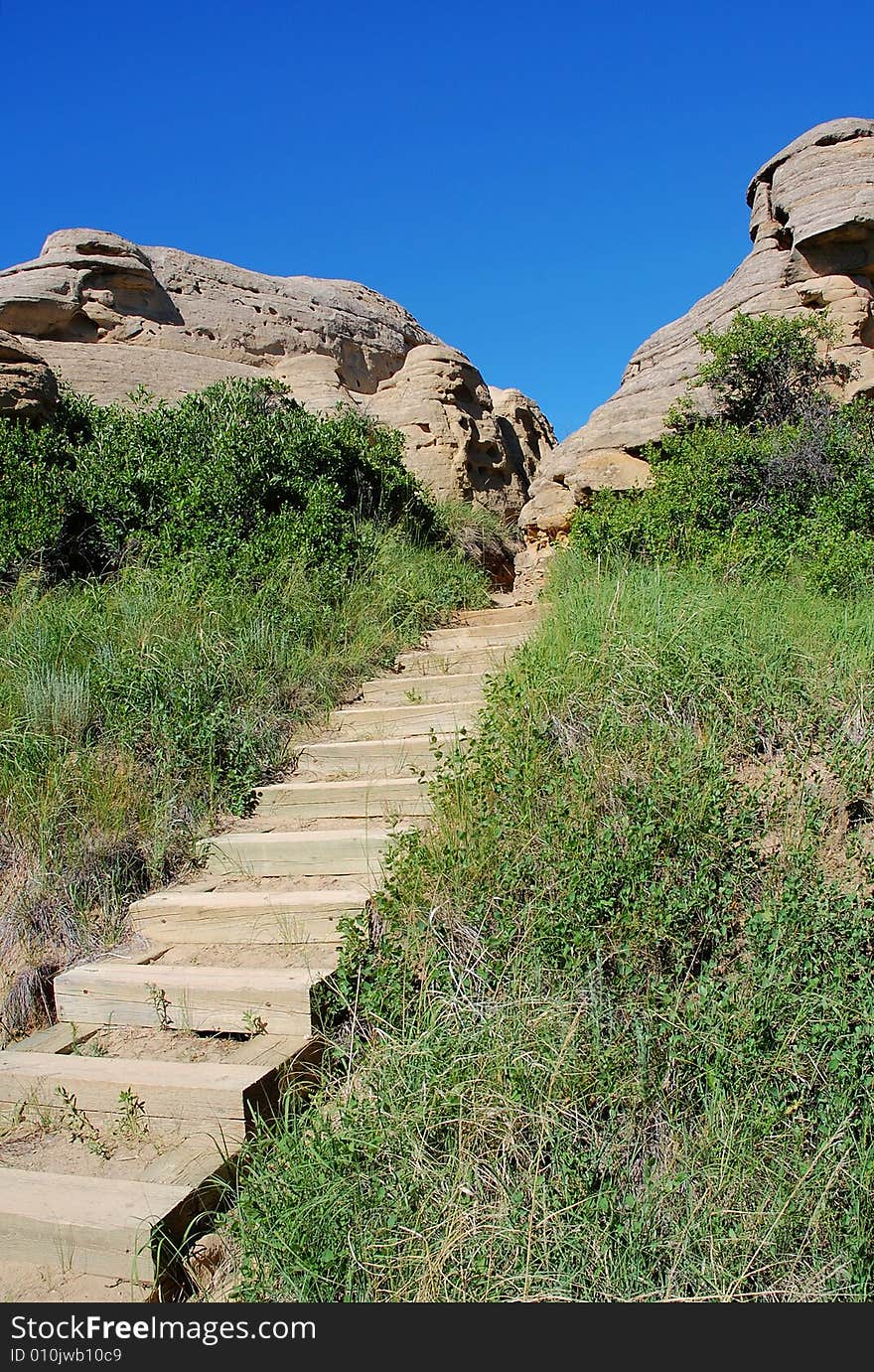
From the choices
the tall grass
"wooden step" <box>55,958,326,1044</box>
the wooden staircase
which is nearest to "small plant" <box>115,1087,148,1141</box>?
the wooden staircase

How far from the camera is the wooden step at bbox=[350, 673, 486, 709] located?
22.4ft

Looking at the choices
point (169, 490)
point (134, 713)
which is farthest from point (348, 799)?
point (169, 490)

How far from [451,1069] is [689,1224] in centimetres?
77

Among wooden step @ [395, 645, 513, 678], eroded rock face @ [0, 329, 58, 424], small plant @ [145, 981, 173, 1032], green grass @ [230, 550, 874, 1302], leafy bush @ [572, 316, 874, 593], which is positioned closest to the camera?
green grass @ [230, 550, 874, 1302]

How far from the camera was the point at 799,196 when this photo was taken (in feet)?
35.0

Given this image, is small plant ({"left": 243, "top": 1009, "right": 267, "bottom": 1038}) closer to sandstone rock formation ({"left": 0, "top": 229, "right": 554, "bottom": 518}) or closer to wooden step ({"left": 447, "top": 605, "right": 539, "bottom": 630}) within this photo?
wooden step ({"left": 447, "top": 605, "right": 539, "bottom": 630})

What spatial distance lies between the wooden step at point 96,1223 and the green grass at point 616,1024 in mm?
220

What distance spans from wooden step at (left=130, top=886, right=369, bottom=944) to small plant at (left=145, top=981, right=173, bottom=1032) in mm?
467

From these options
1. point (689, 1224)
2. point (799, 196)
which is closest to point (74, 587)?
point (689, 1224)

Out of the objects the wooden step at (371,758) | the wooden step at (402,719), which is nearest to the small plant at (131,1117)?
the wooden step at (371,758)

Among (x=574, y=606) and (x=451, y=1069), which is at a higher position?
(x=574, y=606)

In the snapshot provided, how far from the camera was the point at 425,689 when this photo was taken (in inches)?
281

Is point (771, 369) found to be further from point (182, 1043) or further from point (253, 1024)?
point (182, 1043)
